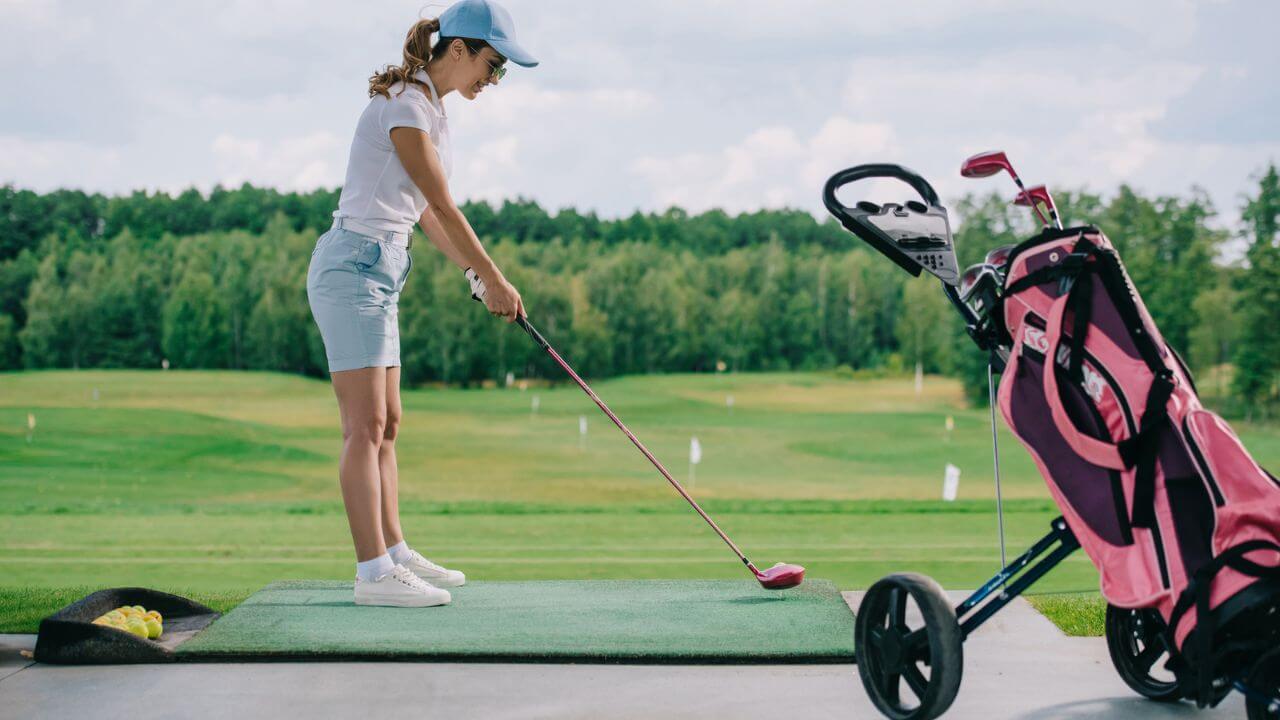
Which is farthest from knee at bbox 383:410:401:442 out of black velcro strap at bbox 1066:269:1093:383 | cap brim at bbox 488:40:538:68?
black velcro strap at bbox 1066:269:1093:383

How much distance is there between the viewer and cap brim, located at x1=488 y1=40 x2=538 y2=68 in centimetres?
344

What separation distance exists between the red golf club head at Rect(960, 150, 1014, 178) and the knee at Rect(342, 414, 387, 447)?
1760mm

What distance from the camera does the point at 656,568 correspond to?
6176 millimetres

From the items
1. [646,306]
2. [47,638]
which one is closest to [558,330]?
[646,306]

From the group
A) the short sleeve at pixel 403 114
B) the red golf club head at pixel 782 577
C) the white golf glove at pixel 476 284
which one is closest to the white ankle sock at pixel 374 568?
the white golf glove at pixel 476 284

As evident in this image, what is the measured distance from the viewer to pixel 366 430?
3537 millimetres

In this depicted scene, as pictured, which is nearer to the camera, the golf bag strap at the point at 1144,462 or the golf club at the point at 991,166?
the golf bag strap at the point at 1144,462

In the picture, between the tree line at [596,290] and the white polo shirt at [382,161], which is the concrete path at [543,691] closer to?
the white polo shirt at [382,161]

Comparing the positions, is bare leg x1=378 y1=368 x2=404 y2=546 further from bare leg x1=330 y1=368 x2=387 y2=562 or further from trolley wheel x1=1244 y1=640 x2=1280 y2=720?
trolley wheel x1=1244 y1=640 x2=1280 y2=720

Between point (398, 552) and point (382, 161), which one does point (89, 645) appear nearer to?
point (398, 552)

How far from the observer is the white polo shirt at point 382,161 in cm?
345

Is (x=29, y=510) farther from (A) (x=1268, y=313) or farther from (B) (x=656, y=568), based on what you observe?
(A) (x=1268, y=313)

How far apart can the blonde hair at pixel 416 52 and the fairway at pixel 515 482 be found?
176 centimetres

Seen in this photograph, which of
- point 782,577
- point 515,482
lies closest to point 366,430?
point 782,577
